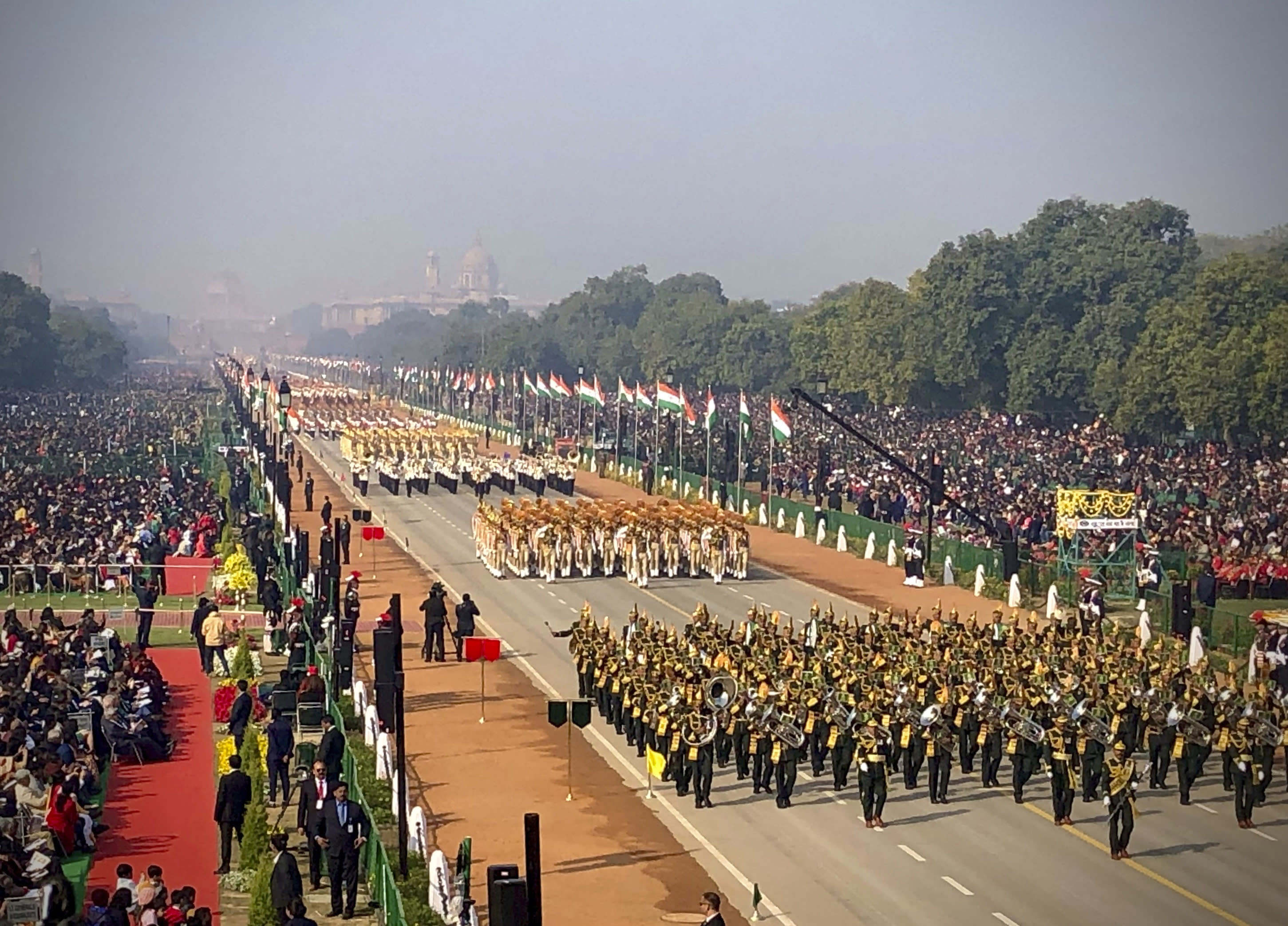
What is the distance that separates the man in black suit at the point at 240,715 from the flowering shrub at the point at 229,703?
1.67 metres

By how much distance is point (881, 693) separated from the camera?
78.4 feet

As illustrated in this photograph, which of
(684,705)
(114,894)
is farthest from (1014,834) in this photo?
(114,894)

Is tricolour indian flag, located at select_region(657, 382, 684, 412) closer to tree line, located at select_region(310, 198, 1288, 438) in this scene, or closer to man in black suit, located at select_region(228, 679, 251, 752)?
tree line, located at select_region(310, 198, 1288, 438)

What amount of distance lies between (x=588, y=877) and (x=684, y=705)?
13.0ft

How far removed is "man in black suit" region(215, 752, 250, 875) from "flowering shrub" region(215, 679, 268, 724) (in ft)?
23.8

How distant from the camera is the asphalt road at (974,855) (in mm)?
19422

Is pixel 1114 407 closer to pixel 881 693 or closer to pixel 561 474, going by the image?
pixel 561 474

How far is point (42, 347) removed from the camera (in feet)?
517

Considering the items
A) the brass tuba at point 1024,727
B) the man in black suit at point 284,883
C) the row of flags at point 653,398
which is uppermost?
the row of flags at point 653,398

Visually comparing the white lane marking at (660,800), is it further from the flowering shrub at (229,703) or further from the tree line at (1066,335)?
the tree line at (1066,335)

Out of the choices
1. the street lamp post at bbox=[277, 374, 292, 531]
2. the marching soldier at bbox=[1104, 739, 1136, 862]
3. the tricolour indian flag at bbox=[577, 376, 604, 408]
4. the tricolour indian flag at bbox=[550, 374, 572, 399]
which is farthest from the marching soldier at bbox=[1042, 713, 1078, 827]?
the tricolour indian flag at bbox=[550, 374, 572, 399]

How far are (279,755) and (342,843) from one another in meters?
4.87

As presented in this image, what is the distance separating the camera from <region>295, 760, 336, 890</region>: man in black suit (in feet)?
63.1

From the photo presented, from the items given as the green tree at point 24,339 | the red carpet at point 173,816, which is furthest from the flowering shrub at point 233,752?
the green tree at point 24,339
